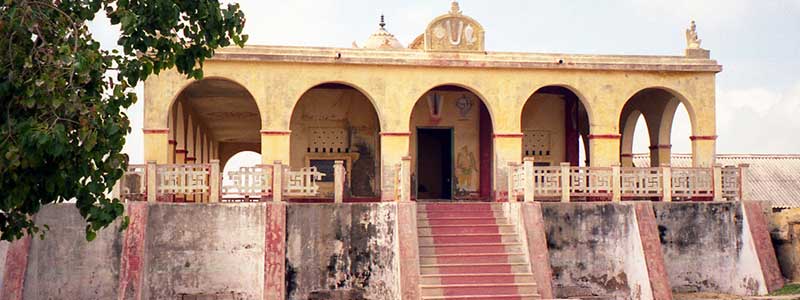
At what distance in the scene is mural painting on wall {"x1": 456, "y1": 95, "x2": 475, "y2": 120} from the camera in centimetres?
2084

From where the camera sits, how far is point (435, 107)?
20.7 meters

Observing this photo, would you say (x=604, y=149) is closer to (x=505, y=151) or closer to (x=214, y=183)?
(x=505, y=151)

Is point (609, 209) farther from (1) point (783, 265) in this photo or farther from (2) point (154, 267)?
(2) point (154, 267)

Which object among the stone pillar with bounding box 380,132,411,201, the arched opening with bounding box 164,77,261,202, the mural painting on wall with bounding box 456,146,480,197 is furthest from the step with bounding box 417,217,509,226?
the arched opening with bounding box 164,77,261,202

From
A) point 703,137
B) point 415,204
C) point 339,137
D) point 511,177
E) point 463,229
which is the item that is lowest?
point 463,229

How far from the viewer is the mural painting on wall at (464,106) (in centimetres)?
2084

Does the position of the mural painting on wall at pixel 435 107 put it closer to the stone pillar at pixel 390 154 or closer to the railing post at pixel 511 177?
the stone pillar at pixel 390 154

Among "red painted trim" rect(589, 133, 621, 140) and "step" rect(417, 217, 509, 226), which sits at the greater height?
"red painted trim" rect(589, 133, 621, 140)

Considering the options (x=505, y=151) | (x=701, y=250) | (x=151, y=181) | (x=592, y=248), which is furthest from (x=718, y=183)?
(x=151, y=181)

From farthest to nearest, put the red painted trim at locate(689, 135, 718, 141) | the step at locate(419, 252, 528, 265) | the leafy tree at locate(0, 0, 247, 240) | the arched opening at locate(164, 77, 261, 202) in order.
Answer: the arched opening at locate(164, 77, 261, 202) → the red painted trim at locate(689, 135, 718, 141) → the step at locate(419, 252, 528, 265) → the leafy tree at locate(0, 0, 247, 240)

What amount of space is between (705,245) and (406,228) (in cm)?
578

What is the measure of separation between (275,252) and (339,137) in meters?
5.96

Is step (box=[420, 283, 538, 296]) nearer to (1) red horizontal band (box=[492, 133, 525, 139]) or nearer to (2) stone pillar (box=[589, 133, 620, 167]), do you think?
(1) red horizontal band (box=[492, 133, 525, 139])

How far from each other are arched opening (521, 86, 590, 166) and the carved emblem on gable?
12.2 ft
